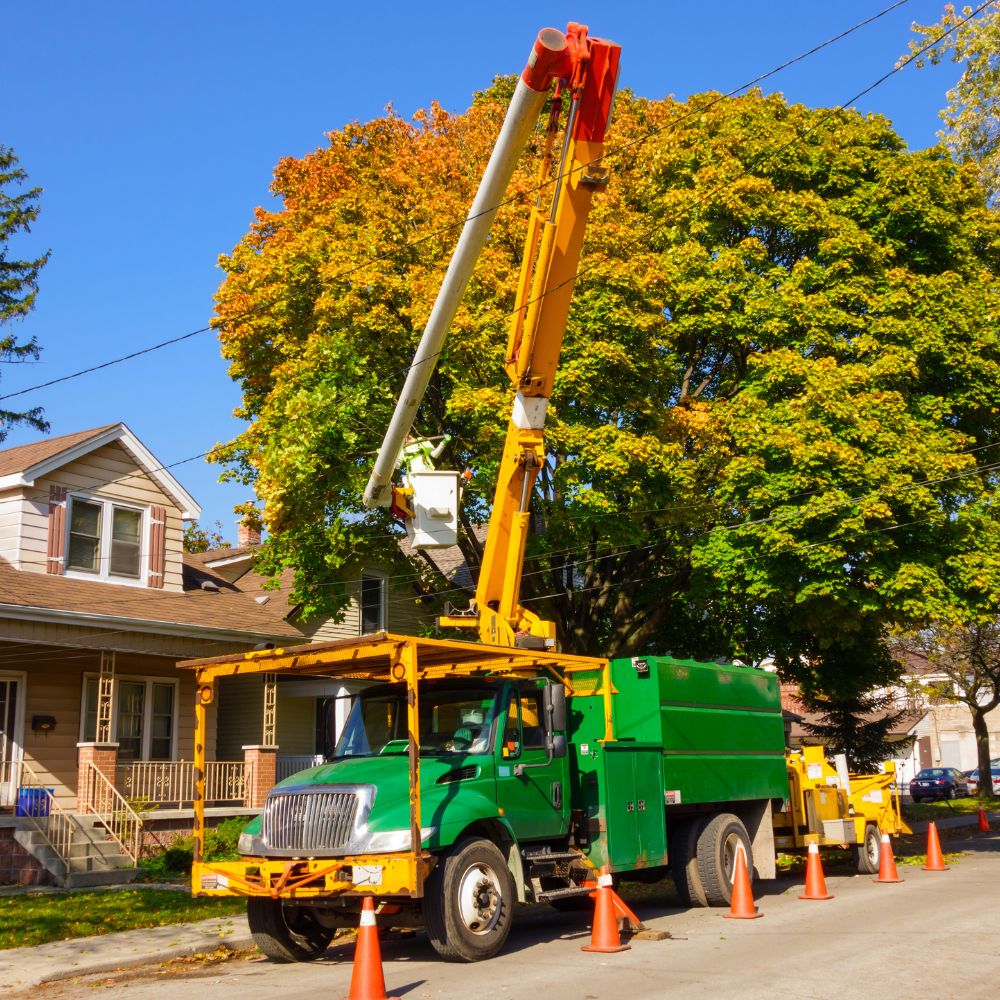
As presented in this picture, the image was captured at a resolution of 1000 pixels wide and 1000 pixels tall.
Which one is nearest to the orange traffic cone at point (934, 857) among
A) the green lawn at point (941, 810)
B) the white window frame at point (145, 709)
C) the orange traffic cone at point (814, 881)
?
the orange traffic cone at point (814, 881)

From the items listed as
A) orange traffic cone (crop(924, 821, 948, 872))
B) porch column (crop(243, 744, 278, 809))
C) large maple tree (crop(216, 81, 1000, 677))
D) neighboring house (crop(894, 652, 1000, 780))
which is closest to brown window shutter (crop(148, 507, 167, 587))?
large maple tree (crop(216, 81, 1000, 677))

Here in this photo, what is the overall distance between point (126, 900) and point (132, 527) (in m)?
10.6

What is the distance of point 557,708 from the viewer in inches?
421

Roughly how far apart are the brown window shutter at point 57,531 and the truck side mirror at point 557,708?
46.7 ft

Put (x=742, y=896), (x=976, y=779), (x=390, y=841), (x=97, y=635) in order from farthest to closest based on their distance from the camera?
(x=976, y=779) → (x=97, y=635) → (x=742, y=896) → (x=390, y=841)

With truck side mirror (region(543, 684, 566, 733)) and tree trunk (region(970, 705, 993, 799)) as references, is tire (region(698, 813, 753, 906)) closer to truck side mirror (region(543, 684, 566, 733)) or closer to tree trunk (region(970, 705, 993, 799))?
truck side mirror (region(543, 684, 566, 733))

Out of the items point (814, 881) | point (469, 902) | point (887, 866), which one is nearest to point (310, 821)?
point (469, 902)

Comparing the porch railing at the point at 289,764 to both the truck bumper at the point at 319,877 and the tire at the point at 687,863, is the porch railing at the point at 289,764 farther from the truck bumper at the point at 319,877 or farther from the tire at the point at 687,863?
the truck bumper at the point at 319,877

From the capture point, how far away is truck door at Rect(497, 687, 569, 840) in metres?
10.7

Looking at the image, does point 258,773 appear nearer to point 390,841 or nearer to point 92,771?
point 92,771

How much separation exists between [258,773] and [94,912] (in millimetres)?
8298

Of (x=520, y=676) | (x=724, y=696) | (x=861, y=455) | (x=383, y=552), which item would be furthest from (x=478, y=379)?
(x=520, y=676)

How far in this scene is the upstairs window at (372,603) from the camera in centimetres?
2930

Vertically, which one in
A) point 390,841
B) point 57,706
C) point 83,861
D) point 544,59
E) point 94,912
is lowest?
point 94,912
